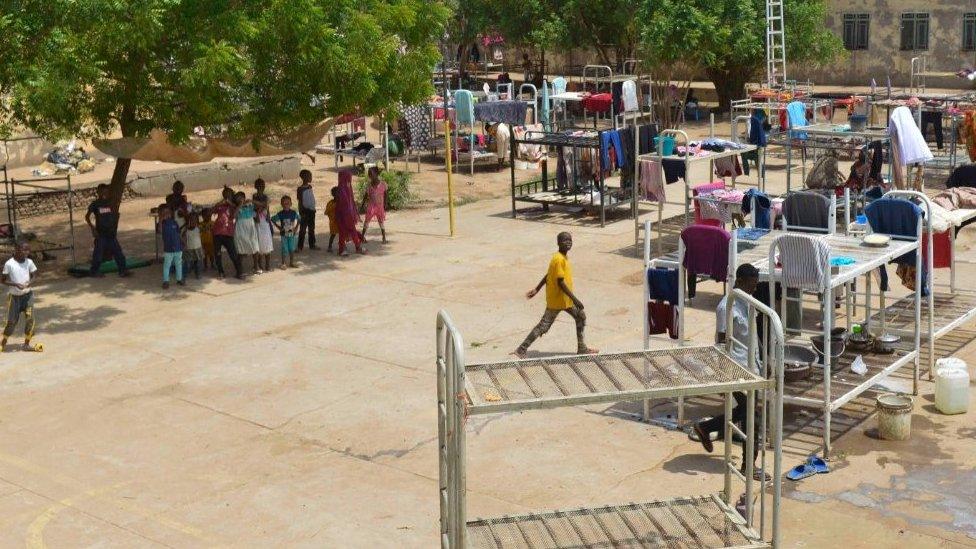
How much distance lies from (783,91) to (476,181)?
615cm

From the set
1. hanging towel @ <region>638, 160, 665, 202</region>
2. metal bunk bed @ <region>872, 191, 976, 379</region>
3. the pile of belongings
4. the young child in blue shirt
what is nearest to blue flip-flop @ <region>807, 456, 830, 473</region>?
metal bunk bed @ <region>872, 191, 976, 379</region>

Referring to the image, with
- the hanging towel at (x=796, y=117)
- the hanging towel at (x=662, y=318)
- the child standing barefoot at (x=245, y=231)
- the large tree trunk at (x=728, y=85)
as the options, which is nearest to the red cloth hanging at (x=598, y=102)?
the hanging towel at (x=796, y=117)

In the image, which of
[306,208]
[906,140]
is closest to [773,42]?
[906,140]

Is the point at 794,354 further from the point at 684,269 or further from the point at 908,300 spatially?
the point at 908,300

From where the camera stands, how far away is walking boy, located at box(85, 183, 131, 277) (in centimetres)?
1778

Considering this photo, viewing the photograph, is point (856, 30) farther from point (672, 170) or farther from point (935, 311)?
point (935, 311)

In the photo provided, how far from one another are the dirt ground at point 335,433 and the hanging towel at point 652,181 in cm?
124

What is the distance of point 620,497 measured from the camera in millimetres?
10164

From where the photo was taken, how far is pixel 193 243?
58.5 ft

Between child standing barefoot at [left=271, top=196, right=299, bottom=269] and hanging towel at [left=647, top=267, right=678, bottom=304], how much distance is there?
311 inches

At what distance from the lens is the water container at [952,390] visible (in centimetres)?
1174

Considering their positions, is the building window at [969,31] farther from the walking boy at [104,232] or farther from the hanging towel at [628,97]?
the walking boy at [104,232]

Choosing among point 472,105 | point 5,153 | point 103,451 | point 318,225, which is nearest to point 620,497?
point 103,451

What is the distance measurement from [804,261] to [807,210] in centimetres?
347
